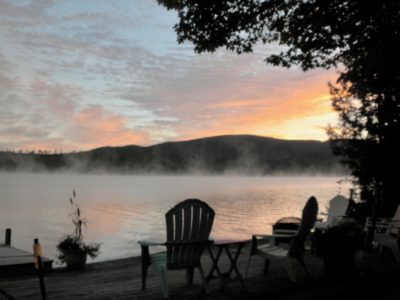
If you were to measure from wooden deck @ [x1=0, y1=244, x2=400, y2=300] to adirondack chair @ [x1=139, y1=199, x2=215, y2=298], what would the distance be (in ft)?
0.93

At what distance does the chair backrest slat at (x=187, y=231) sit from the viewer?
17.3 ft

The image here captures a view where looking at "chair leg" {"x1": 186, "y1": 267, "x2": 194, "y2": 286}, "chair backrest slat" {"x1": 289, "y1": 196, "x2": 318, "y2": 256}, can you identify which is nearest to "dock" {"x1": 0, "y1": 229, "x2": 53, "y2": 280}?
"chair leg" {"x1": 186, "y1": 267, "x2": 194, "y2": 286}

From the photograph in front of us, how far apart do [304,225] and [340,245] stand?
0.77 metres

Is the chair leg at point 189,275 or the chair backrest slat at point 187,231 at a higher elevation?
the chair backrest slat at point 187,231

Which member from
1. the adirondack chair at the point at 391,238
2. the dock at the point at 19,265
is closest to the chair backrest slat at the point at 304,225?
the adirondack chair at the point at 391,238

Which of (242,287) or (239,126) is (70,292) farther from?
(239,126)

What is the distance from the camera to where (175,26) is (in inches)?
290

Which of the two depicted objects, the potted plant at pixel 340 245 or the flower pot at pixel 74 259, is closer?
the potted plant at pixel 340 245

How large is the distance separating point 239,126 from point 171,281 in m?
79.8

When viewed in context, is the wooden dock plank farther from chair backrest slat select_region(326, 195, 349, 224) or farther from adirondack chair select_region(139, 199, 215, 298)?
chair backrest slat select_region(326, 195, 349, 224)

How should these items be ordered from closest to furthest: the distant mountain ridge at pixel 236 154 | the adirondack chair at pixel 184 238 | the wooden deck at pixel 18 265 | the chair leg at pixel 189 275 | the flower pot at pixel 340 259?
1. the adirondack chair at pixel 184 238
2. the chair leg at pixel 189 275
3. the flower pot at pixel 340 259
4. the wooden deck at pixel 18 265
5. the distant mountain ridge at pixel 236 154

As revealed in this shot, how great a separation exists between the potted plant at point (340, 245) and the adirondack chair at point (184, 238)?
6.35 ft

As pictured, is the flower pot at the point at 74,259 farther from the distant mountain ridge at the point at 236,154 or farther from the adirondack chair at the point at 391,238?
the distant mountain ridge at the point at 236,154

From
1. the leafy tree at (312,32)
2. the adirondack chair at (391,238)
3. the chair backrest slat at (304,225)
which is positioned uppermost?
the leafy tree at (312,32)
